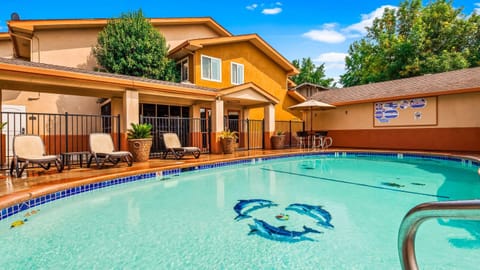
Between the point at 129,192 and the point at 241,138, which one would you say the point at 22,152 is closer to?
the point at 129,192

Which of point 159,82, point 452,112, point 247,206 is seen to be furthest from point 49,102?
point 452,112

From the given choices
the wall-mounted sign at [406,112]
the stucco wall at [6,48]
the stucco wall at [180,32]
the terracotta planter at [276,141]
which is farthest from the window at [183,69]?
the wall-mounted sign at [406,112]

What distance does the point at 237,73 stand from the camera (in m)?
15.0

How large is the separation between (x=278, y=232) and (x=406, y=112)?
12.7m

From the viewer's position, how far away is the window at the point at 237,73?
14.9m

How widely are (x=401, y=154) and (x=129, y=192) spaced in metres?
11.1

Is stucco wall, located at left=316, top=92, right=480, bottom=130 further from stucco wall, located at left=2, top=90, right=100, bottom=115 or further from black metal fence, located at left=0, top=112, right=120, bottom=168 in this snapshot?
stucco wall, located at left=2, top=90, right=100, bottom=115

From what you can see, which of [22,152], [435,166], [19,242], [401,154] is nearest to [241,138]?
[401,154]

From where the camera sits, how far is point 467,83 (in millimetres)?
11141

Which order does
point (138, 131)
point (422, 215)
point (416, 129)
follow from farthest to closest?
1. point (416, 129)
2. point (138, 131)
3. point (422, 215)

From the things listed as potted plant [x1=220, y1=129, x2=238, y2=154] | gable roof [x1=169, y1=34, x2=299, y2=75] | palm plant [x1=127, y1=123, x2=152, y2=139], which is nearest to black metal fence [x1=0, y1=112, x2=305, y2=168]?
potted plant [x1=220, y1=129, x2=238, y2=154]

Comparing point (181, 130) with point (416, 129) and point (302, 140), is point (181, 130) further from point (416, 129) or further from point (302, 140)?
point (416, 129)

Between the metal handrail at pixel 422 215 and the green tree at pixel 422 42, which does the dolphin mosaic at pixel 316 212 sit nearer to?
the metal handrail at pixel 422 215

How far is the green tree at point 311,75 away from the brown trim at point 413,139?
74.8 feet
